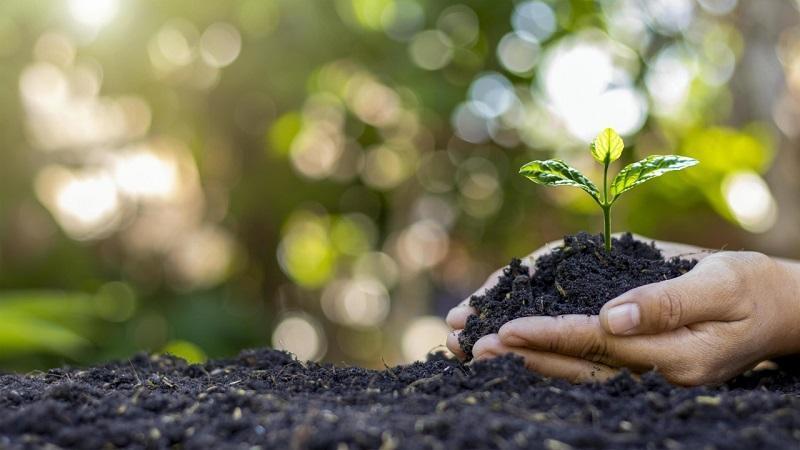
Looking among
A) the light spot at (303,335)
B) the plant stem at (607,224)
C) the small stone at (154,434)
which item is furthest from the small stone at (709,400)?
the light spot at (303,335)

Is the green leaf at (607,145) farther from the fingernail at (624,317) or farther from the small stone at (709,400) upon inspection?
the small stone at (709,400)

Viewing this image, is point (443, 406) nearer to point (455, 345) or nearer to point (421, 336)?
point (455, 345)

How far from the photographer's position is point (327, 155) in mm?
3738

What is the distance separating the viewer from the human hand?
1.28 m

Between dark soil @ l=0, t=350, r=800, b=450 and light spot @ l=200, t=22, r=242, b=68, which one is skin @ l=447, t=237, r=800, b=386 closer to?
dark soil @ l=0, t=350, r=800, b=450

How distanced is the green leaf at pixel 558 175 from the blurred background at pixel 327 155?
1.65 meters

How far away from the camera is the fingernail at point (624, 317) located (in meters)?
1.25

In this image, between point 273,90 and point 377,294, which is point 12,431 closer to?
point 273,90

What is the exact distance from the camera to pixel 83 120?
3.74m

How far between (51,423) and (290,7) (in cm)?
214

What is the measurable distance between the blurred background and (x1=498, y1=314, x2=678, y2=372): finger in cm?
188

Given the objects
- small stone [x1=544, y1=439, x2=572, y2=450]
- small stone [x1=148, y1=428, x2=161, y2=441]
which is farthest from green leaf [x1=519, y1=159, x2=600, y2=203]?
small stone [x1=148, y1=428, x2=161, y2=441]

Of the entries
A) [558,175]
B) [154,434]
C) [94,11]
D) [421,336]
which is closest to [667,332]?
[558,175]

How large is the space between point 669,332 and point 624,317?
0.14 metres
